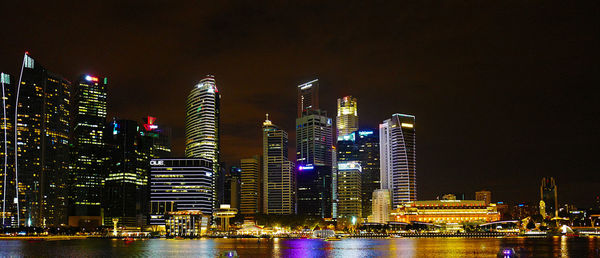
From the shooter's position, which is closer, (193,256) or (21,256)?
(21,256)

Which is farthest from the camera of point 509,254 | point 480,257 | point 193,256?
point 193,256

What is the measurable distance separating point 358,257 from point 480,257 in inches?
898

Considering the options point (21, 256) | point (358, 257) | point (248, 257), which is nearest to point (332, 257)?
Result: point (358, 257)

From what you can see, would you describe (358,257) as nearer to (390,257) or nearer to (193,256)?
(390,257)

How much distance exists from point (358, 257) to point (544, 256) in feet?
115

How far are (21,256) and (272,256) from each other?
47.5m

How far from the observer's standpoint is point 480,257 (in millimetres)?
115562

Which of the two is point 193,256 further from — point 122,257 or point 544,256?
point 544,256

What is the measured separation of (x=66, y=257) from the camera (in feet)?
388

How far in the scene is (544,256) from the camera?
117 metres

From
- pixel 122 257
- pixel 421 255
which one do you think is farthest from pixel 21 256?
pixel 421 255

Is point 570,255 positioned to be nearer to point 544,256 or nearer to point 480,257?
point 544,256

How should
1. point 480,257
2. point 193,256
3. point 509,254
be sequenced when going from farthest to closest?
point 193,256 → point 480,257 → point 509,254

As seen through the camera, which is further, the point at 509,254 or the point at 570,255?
the point at 570,255
